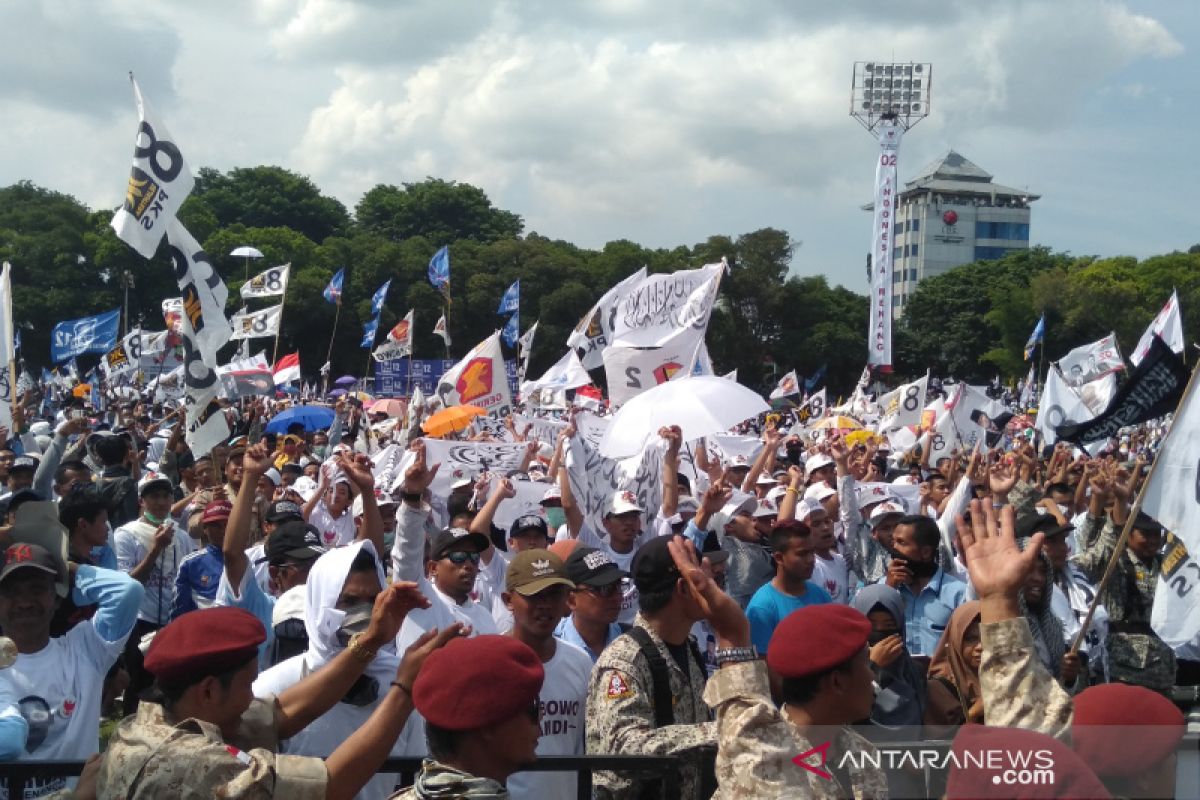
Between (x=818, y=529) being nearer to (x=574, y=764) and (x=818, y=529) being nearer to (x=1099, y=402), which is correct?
(x=574, y=764)

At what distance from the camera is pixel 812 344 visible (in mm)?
62938

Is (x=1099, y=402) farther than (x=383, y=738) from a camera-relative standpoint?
Yes

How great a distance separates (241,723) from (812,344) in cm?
6089

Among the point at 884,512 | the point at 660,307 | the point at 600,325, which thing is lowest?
the point at 884,512

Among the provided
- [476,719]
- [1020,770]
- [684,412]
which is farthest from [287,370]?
[1020,770]

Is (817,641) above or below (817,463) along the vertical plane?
below

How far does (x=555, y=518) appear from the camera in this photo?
8.61 m

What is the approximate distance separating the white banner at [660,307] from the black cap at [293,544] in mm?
5255

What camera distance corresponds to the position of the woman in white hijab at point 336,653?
13.0 feet

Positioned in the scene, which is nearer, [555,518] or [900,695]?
[900,695]

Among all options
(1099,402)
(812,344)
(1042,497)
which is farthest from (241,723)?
(812,344)

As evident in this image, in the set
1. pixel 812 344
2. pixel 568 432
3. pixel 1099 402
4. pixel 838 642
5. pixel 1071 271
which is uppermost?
pixel 1071 271

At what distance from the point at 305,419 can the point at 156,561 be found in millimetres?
13443

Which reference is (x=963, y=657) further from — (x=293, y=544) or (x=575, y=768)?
(x=293, y=544)
